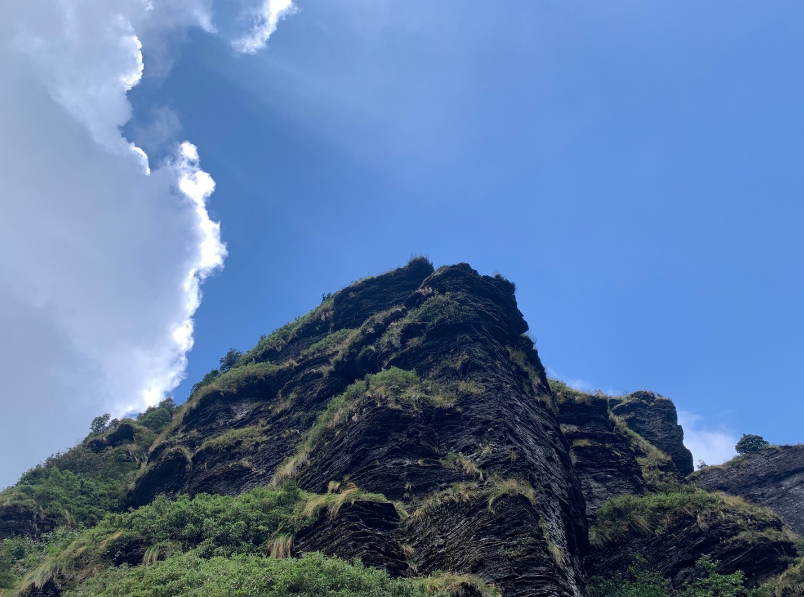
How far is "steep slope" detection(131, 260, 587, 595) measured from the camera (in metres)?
17.2

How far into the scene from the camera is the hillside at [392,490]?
16328mm

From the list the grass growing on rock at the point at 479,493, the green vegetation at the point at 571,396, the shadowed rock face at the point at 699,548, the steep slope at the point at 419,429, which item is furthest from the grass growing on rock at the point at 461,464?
the green vegetation at the point at 571,396

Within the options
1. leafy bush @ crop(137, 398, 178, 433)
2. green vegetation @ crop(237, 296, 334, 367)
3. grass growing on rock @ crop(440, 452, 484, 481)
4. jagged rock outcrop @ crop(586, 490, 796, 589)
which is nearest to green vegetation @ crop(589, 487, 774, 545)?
jagged rock outcrop @ crop(586, 490, 796, 589)

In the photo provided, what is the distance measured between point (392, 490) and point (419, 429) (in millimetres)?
3182

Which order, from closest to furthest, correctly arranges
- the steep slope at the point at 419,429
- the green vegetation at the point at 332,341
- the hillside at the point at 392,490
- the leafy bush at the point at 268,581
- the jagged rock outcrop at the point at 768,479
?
1. the leafy bush at the point at 268,581
2. the hillside at the point at 392,490
3. the steep slope at the point at 419,429
4. the jagged rock outcrop at the point at 768,479
5. the green vegetation at the point at 332,341

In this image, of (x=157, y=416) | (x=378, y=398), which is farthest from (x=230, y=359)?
(x=378, y=398)

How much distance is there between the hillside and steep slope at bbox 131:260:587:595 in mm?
92

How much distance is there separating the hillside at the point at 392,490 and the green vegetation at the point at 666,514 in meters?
0.08

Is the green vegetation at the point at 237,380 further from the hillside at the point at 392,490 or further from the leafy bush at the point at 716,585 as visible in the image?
the leafy bush at the point at 716,585

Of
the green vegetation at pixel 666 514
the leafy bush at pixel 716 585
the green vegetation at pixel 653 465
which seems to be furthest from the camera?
the green vegetation at pixel 653 465

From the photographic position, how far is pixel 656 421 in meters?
45.3

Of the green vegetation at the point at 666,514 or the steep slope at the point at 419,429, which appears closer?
the steep slope at the point at 419,429

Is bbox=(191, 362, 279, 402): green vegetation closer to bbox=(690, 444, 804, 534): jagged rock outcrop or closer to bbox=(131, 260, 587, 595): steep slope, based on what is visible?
bbox=(131, 260, 587, 595): steep slope

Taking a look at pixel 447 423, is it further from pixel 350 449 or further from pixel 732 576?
pixel 732 576
